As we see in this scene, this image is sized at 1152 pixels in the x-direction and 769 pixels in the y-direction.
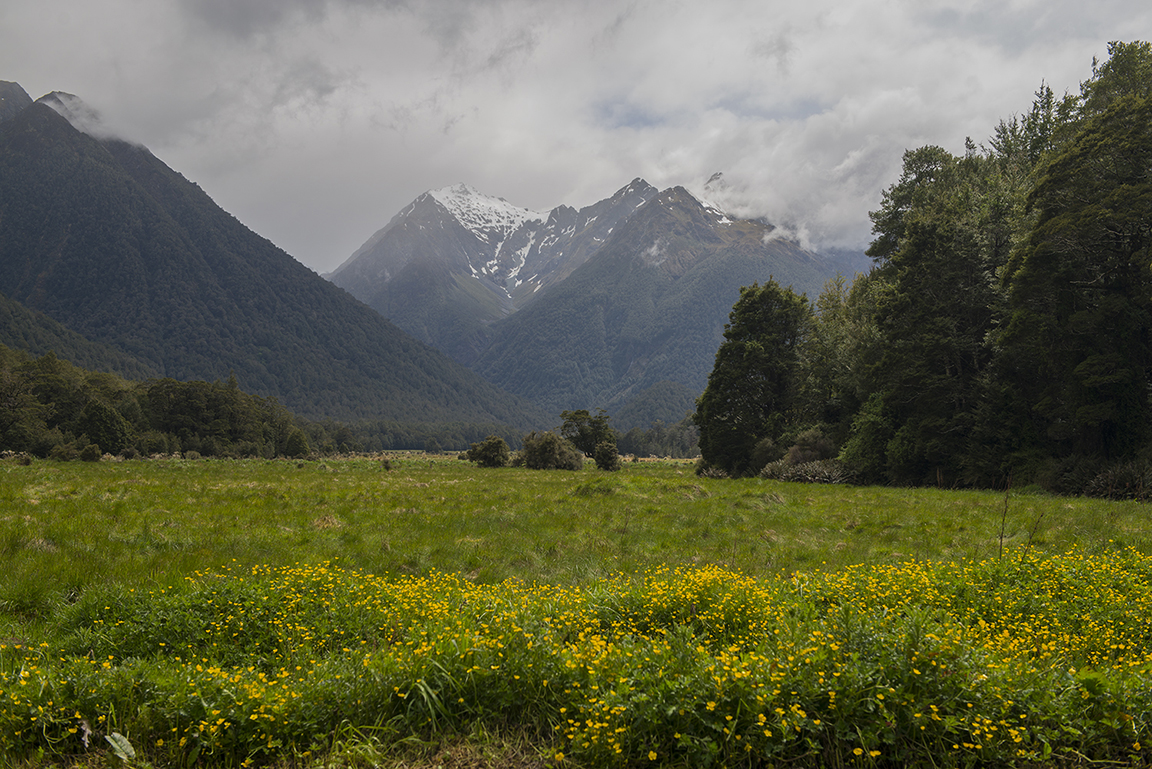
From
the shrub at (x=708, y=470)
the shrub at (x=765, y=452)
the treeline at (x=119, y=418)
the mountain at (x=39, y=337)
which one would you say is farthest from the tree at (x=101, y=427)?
the mountain at (x=39, y=337)

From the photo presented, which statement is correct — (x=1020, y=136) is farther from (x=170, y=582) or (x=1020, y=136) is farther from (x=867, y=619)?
(x=170, y=582)

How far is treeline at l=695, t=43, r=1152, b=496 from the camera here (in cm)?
2112

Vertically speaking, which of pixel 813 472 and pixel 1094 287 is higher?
pixel 1094 287

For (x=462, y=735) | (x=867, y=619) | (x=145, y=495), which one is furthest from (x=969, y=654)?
(x=145, y=495)

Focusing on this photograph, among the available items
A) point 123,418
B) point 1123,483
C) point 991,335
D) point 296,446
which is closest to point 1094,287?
point 991,335

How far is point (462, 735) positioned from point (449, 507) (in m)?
14.5

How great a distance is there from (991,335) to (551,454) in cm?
3231

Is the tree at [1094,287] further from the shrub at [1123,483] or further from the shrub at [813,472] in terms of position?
the shrub at [813,472]

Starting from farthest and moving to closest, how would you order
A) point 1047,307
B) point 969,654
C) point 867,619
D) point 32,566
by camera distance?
point 1047,307, point 32,566, point 867,619, point 969,654

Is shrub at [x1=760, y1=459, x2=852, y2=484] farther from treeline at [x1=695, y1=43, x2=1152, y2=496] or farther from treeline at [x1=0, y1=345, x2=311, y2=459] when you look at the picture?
treeline at [x1=0, y1=345, x2=311, y2=459]

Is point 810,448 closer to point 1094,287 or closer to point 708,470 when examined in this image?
point 708,470

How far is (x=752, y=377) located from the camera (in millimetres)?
39656

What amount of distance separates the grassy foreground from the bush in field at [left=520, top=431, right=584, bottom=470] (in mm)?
36938

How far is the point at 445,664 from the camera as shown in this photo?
4676 millimetres
